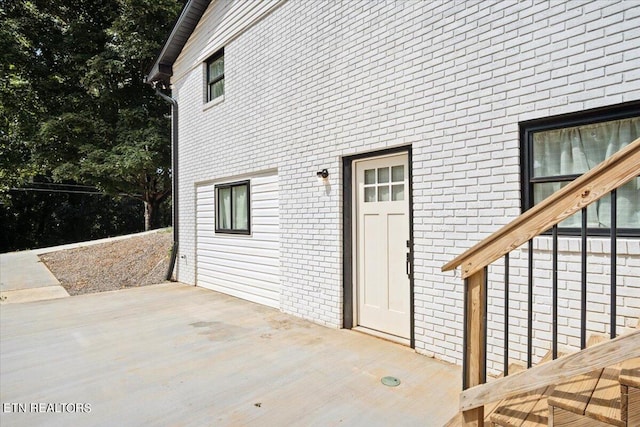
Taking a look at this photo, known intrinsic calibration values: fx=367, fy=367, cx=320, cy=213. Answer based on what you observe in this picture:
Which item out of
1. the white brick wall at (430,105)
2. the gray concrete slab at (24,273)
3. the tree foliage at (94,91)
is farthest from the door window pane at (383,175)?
the tree foliage at (94,91)

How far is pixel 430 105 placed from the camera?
3723mm

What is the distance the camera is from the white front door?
4.19 meters

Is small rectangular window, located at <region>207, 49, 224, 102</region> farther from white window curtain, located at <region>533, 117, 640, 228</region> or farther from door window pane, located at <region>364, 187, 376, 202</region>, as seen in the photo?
white window curtain, located at <region>533, 117, 640, 228</region>

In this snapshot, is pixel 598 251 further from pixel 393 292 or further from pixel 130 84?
pixel 130 84

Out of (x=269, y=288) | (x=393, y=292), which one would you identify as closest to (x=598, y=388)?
(x=393, y=292)

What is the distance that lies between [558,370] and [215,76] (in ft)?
25.0

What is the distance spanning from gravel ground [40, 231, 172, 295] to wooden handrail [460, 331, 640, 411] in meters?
8.22

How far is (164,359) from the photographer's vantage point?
383 cm

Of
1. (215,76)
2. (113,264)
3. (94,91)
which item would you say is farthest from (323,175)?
(94,91)

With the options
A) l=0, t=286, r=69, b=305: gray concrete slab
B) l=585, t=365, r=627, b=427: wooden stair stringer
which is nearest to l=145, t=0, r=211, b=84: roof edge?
l=0, t=286, r=69, b=305: gray concrete slab

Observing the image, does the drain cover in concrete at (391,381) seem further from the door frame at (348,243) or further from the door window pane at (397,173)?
the door window pane at (397,173)

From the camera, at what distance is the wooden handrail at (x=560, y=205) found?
165 centimetres

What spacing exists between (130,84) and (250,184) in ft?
36.5

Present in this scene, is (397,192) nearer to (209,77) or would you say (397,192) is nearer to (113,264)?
(209,77)
